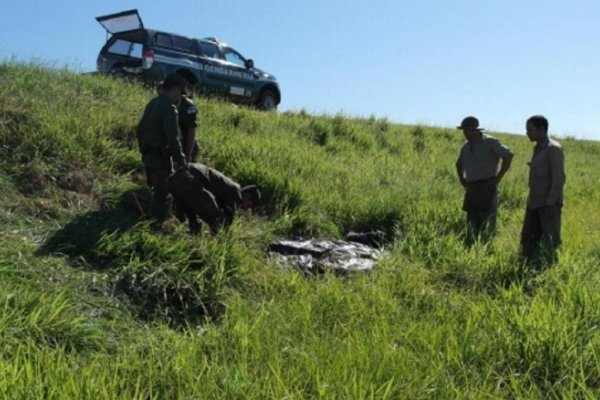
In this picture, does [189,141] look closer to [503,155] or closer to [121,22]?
[503,155]

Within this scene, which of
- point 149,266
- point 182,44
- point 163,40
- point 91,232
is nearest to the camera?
point 149,266

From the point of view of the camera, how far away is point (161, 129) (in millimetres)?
6348

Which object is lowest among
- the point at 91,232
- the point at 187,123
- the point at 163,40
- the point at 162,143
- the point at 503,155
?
the point at 91,232

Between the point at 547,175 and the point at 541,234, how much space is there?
2.23 feet

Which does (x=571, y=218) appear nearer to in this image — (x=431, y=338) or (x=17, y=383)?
(x=431, y=338)

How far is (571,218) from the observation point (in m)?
9.01

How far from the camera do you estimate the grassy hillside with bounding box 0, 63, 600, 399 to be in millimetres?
3379

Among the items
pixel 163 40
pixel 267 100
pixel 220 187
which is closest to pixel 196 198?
pixel 220 187

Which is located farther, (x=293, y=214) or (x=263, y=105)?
(x=263, y=105)

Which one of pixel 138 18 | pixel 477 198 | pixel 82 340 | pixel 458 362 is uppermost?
pixel 138 18

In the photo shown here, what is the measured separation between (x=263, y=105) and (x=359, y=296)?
10.9 meters

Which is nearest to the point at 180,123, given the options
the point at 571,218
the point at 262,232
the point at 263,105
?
the point at 262,232

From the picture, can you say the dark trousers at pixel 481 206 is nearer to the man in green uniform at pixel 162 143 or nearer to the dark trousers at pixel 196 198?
the dark trousers at pixel 196 198

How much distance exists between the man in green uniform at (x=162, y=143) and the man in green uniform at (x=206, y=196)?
0.61 feet
